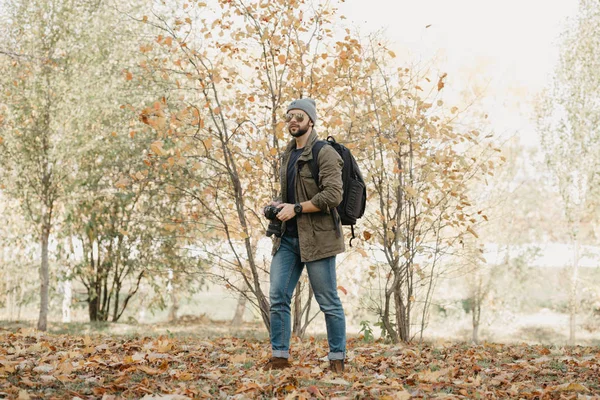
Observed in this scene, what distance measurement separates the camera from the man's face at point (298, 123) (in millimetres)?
4223

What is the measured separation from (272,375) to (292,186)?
124 cm

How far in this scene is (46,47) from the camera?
10.1 m

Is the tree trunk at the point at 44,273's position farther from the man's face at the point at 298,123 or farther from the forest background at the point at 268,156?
the man's face at the point at 298,123

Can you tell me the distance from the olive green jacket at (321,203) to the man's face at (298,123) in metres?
0.09

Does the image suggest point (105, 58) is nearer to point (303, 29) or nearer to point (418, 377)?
point (303, 29)

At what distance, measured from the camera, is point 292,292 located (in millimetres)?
4250

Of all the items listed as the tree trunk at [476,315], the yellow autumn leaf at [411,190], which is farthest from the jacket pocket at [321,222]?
the tree trunk at [476,315]

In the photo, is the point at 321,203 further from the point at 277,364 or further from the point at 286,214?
the point at 277,364

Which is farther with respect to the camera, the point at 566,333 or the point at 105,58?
the point at 566,333

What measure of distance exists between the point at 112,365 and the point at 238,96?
3.21 m

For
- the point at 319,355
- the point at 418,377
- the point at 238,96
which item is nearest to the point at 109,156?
the point at 238,96

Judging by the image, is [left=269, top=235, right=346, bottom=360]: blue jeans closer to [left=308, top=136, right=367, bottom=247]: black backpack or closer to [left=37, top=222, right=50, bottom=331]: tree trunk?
[left=308, top=136, right=367, bottom=247]: black backpack

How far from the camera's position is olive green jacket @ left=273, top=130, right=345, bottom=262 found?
13.2ft

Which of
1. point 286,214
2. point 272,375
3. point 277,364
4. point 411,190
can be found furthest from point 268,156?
point 272,375
